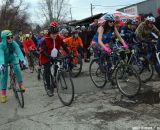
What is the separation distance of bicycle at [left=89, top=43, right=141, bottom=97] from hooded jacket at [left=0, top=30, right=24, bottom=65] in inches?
87.5

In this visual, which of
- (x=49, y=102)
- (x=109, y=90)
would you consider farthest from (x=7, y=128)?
(x=109, y=90)

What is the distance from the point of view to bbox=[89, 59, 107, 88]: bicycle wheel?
10.7 meters

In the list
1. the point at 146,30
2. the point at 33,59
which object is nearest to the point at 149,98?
the point at 146,30

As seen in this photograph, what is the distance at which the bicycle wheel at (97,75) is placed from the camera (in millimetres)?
10737

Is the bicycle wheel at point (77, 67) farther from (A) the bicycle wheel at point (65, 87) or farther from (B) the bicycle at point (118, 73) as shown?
(A) the bicycle wheel at point (65, 87)

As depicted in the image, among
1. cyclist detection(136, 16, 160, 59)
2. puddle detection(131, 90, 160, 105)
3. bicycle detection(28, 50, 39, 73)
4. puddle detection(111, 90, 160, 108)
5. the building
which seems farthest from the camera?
the building

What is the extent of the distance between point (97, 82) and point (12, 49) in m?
2.61

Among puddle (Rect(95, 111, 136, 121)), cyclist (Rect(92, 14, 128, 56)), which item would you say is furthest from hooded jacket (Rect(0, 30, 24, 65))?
puddle (Rect(95, 111, 136, 121))

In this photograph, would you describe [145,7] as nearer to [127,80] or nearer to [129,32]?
[129,32]

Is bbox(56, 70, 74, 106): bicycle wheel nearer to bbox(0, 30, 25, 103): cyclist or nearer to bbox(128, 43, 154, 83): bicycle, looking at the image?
bbox(0, 30, 25, 103): cyclist

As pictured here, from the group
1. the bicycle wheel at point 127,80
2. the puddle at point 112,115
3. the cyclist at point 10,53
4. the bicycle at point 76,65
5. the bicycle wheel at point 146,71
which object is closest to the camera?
the puddle at point 112,115

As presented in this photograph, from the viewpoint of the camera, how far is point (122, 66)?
30.6 ft

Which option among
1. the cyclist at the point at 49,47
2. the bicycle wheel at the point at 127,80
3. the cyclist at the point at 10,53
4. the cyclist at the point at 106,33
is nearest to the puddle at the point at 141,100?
the bicycle wheel at the point at 127,80

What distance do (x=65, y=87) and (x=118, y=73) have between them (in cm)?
131
